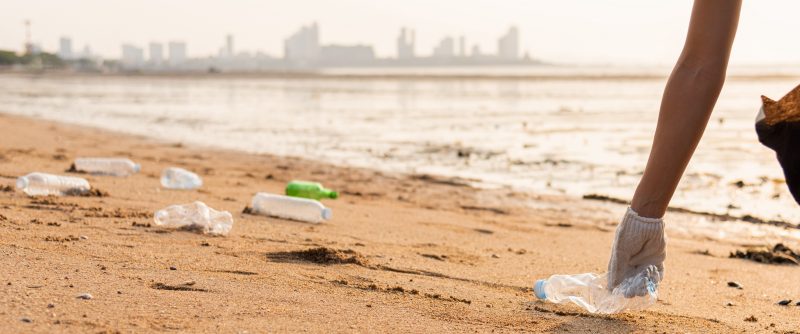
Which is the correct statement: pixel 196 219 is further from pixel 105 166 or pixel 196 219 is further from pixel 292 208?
pixel 105 166

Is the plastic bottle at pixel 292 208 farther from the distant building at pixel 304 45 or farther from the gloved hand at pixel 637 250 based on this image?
the distant building at pixel 304 45

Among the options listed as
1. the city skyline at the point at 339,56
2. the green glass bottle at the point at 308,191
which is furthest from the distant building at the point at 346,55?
the green glass bottle at the point at 308,191

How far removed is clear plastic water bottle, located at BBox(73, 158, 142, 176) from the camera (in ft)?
22.8

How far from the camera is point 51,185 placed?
5598 millimetres

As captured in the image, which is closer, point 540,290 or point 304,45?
point 540,290

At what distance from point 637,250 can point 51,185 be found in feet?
14.0

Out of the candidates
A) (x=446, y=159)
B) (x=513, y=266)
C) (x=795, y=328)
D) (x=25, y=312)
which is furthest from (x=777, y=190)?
(x=25, y=312)

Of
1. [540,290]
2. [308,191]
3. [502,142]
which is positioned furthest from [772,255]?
[502,142]

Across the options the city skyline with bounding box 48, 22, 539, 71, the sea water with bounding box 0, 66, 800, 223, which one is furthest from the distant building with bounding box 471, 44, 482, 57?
the sea water with bounding box 0, 66, 800, 223

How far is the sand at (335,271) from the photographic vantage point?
2527 millimetres

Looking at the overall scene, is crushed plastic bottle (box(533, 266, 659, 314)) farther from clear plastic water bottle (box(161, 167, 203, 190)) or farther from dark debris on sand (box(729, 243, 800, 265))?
clear plastic water bottle (box(161, 167, 203, 190))

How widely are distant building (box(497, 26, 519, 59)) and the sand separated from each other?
565 feet

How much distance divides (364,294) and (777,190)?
19.2 ft

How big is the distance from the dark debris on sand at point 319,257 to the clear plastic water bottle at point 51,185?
2248mm
